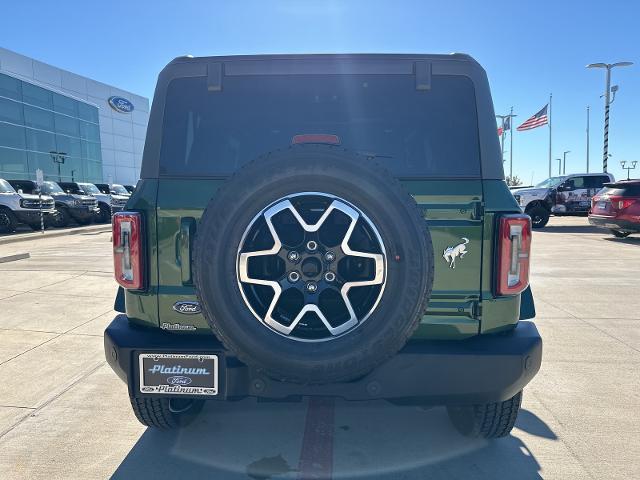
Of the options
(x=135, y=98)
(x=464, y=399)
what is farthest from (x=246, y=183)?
(x=135, y=98)

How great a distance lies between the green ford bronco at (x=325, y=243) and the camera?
1.90m

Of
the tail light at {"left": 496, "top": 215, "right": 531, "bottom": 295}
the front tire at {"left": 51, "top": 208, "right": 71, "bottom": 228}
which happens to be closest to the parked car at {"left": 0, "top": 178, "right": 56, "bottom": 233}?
the front tire at {"left": 51, "top": 208, "right": 71, "bottom": 228}

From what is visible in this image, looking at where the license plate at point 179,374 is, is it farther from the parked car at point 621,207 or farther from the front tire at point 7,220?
the front tire at point 7,220

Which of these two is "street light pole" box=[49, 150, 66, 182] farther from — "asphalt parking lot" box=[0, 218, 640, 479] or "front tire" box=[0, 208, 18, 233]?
"asphalt parking lot" box=[0, 218, 640, 479]

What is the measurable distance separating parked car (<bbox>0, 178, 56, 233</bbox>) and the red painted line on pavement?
1537 centimetres

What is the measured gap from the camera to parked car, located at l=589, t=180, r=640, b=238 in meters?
12.1

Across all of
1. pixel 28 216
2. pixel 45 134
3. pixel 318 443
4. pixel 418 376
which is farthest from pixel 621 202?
pixel 45 134

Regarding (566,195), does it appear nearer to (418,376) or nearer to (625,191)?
(625,191)

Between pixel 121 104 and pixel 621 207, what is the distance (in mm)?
46627

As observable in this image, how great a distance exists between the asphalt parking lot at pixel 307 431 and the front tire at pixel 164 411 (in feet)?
0.25

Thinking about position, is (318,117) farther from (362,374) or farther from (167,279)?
(362,374)

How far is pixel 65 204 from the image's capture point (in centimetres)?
1777

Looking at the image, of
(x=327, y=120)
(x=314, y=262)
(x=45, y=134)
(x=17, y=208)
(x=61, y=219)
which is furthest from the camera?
(x=45, y=134)

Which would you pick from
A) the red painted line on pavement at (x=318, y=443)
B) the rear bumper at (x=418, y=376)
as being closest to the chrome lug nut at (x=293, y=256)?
the rear bumper at (x=418, y=376)
